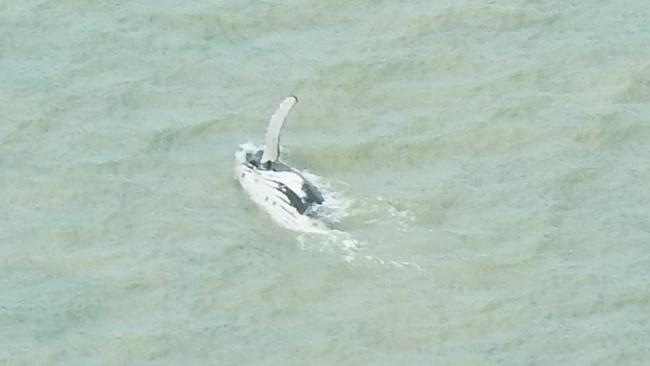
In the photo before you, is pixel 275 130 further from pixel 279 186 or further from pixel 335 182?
pixel 335 182

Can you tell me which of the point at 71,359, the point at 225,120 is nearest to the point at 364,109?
the point at 225,120

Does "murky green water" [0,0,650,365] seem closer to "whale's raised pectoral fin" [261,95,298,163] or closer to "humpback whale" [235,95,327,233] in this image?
"humpback whale" [235,95,327,233]

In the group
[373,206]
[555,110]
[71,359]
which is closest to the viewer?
[71,359]

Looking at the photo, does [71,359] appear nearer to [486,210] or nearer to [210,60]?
[486,210]

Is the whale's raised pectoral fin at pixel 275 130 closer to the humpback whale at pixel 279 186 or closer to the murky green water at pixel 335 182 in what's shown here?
the humpback whale at pixel 279 186

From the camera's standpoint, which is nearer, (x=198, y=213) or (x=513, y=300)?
(x=513, y=300)

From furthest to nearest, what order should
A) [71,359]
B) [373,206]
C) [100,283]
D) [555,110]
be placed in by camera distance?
[555,110] → [373,206] → [100,283] → [71,359]
